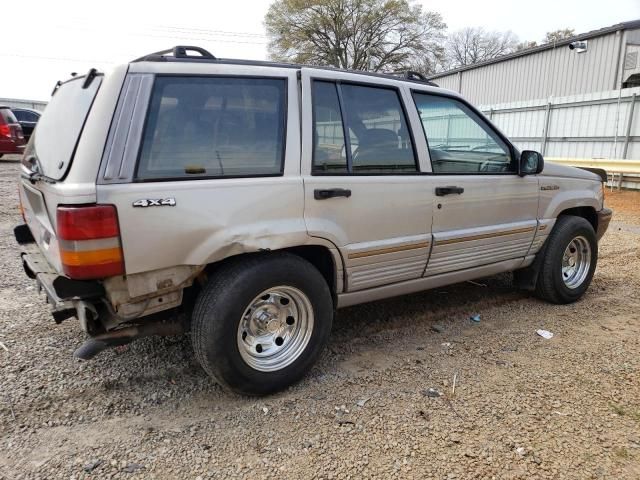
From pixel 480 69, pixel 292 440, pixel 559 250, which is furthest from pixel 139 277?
pixel 480 69

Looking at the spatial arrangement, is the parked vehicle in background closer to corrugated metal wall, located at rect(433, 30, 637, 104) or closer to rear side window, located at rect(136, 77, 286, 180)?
rear side window, located at rect(136, 77, 286, 180)

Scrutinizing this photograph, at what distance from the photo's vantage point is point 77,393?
293 cm

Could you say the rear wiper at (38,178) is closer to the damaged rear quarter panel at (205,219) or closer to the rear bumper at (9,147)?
the damaged rear quarter panel at (205,219)

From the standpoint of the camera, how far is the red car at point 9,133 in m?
13.5

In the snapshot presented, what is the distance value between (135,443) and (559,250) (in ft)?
12.7

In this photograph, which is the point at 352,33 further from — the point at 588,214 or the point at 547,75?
the point at 588,214

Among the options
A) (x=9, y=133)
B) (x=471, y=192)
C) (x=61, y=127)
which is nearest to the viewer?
(x=61, y=127)

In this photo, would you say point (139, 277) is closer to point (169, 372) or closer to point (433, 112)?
point (169, 372)

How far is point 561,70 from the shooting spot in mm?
18672

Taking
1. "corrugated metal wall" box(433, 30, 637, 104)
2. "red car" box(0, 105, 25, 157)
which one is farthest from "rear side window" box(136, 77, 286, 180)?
"corrugated metal wall" box(433, 30, 637, 104)

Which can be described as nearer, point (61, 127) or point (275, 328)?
point (61, 127)

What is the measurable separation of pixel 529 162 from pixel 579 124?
1343 centimetres

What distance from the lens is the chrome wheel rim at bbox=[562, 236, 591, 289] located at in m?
4.71

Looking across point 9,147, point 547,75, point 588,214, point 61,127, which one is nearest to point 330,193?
point 61,127
